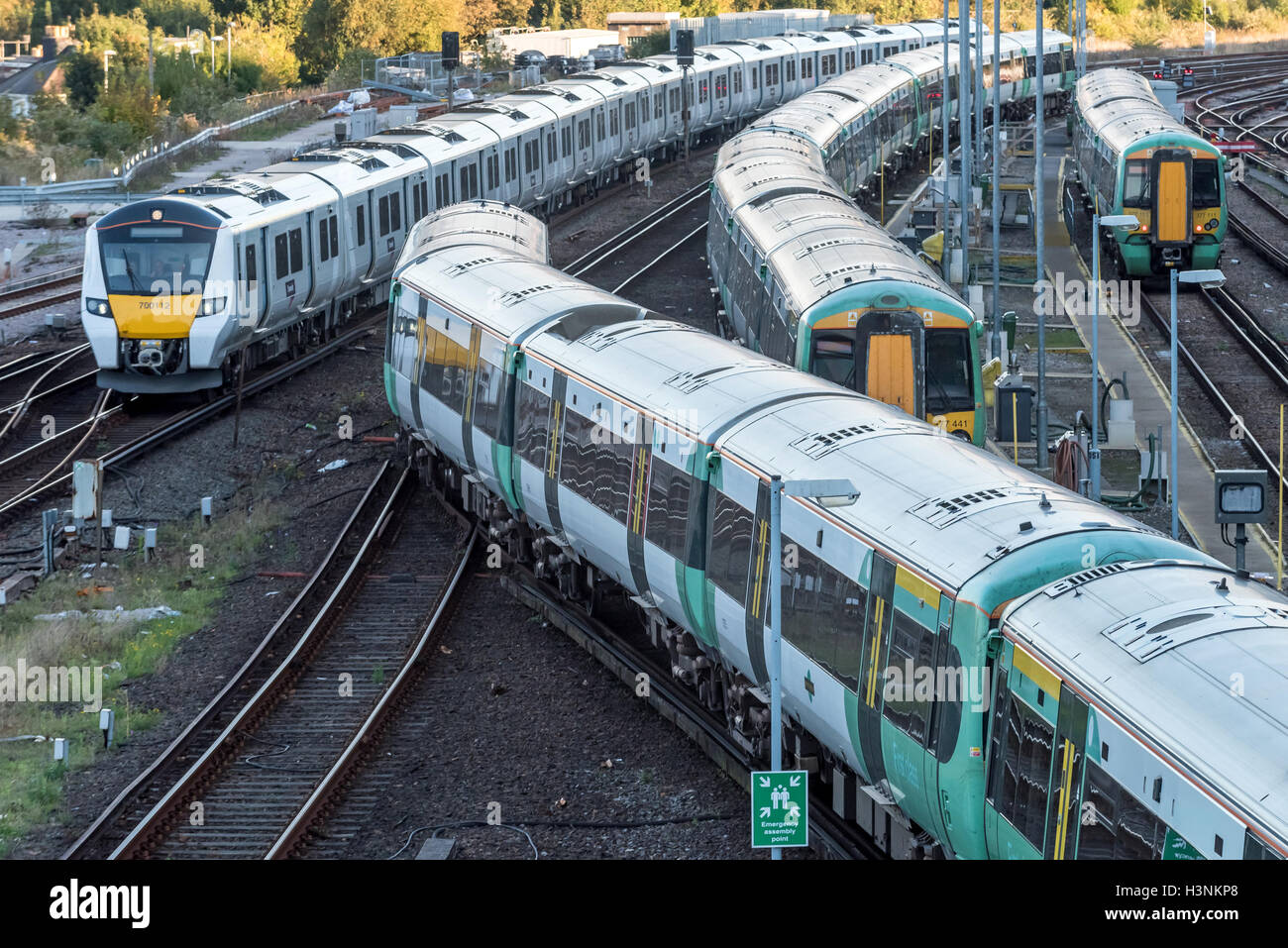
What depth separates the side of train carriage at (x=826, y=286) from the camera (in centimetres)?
1912

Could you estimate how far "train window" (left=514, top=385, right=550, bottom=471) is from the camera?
708 inches

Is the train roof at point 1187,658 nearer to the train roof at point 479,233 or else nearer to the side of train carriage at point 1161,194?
the train roof at point 479,233

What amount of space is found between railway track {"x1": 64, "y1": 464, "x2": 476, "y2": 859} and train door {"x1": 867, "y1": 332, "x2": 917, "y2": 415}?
5.29 meters

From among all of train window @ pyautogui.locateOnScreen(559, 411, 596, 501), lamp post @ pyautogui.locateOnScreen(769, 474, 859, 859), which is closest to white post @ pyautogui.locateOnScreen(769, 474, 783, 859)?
lamp post @ pyautogui.locateOnScreen(769, 474, 859, 859)

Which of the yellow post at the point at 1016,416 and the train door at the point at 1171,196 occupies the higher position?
the train door at the point at 1171,196

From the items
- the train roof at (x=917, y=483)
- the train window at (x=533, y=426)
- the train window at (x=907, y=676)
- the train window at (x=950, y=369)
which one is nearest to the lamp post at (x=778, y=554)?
the train roof at (x=917, y=483)

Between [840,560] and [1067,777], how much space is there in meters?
3.13

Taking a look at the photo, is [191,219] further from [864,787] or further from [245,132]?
[245,132]

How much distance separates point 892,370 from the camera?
19.2 m

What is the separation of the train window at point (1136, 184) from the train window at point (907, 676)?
86.3 ft

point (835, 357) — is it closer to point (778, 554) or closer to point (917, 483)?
point (917, 483)

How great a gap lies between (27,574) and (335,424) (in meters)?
7.35

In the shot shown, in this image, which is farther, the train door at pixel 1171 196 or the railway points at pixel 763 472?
the train door at pixel 1171 196

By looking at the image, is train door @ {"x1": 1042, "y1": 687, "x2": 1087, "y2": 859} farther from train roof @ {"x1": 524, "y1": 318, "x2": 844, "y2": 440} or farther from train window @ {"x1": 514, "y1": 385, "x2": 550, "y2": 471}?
train window @ {"x1": 514, "y1": 385, "x2": 550, "y2": 471}
